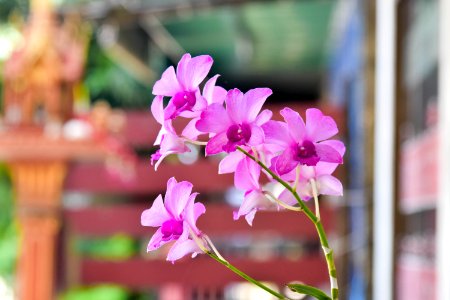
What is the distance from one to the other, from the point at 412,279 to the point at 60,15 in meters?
2.66

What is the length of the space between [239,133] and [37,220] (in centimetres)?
357

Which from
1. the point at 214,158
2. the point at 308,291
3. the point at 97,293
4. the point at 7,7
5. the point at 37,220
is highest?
the point at 7,7

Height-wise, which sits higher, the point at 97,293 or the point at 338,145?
the point at 338,145

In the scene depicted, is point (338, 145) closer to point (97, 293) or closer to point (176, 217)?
point (176, 217)

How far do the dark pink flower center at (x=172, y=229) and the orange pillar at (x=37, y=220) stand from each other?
335 centimetres

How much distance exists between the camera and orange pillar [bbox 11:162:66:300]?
3.93 m

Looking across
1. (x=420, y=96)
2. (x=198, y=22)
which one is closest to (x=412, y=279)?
(x=420, y=96)

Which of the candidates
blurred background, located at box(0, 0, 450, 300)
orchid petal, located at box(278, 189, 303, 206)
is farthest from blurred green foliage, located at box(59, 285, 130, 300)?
orchid petal, located at box(278, 189, 303, 206)

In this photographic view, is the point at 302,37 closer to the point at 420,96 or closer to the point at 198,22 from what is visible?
the point at 198,22

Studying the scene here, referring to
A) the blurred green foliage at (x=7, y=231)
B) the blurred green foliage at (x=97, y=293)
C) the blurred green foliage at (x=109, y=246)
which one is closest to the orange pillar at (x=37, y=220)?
the blurred green foliage at (x=97, y=293)

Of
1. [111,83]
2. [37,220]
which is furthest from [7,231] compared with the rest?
[37,220]

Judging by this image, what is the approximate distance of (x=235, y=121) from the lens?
59 cm

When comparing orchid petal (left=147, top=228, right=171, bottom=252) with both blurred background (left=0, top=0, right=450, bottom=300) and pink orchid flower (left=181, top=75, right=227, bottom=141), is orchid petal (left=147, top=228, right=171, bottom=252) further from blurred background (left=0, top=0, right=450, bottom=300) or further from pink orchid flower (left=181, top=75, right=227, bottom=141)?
blurred background (left=0, top=0, right=450, bottom=300)

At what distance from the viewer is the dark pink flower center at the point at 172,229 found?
0.60 m
